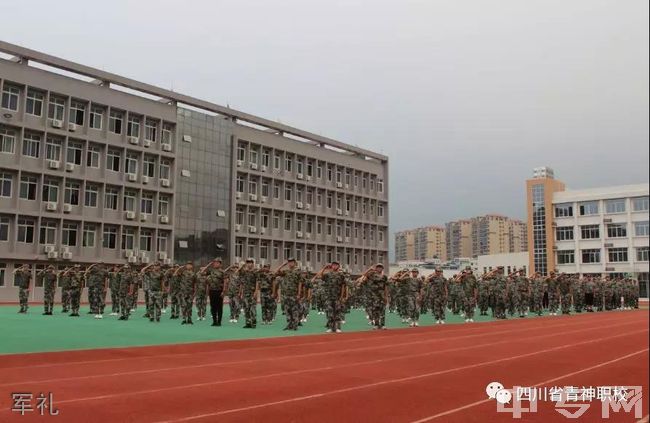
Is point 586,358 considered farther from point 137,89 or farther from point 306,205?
point 306,205

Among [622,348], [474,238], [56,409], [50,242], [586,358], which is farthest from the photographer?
[474,238]

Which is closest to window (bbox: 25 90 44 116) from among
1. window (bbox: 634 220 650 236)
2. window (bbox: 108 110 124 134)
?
window (bbox: 108 110 124 134)

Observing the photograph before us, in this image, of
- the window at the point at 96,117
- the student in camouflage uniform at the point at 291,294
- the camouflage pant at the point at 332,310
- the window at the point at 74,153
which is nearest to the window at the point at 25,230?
the window at the point at 74,153

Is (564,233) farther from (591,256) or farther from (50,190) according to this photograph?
(50,190)

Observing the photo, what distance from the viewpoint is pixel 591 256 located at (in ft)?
167

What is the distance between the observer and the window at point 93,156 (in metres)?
30.8

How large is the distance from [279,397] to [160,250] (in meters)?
30.0

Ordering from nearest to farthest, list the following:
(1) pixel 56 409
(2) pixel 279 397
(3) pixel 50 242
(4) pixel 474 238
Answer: (1) pixel 56 409 → (2) pixel 279 397 → (3) pixel 50 242 → (4) pixel 474 238

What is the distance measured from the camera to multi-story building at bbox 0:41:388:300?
1109 inches

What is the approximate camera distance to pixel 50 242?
29047 millimetres

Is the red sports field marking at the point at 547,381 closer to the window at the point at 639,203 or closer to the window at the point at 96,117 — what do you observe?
the window at the point at 96,117

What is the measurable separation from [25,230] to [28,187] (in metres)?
2.03

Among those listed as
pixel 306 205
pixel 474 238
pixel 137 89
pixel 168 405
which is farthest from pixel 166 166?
pixel 474 238

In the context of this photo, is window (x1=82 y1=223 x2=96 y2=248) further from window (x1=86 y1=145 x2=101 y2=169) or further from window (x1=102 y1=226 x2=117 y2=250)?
window (x1=86 y1=145 x2=101 y2=169)
